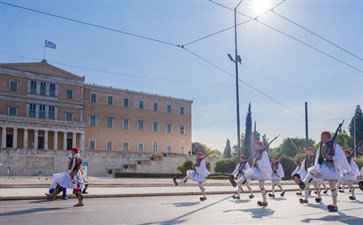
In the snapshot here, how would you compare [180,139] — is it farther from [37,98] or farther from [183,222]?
[183,222]

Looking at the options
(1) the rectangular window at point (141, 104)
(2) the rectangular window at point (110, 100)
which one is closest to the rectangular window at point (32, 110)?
(2) the rectangular window at point (110, 100)

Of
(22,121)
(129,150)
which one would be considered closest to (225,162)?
(129,150)

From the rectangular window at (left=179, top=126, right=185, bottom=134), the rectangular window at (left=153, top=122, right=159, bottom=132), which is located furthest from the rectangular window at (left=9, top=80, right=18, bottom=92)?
the rectangular window at (left=179, top=126, right=185, bottom=134)

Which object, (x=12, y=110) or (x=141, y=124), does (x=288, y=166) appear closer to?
(x=141, y=124)

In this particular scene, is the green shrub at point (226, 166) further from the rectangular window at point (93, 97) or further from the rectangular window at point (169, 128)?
the rectangular window at point (93, 97)

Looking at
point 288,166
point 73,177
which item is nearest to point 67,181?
point 73,177

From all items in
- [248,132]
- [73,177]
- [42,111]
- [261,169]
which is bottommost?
[73,177]

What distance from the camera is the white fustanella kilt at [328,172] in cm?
1128

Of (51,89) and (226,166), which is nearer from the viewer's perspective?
Answer: (226,166)

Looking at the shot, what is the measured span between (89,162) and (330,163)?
48301mm

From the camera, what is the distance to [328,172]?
11.3 metres

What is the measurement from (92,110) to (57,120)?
6875 mm

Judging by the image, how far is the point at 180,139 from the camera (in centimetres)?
7912

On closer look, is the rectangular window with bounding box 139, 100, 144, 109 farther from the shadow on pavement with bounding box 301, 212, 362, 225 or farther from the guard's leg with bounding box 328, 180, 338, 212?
the shadow on pavement with bounding box 301, 212, 362, 225
